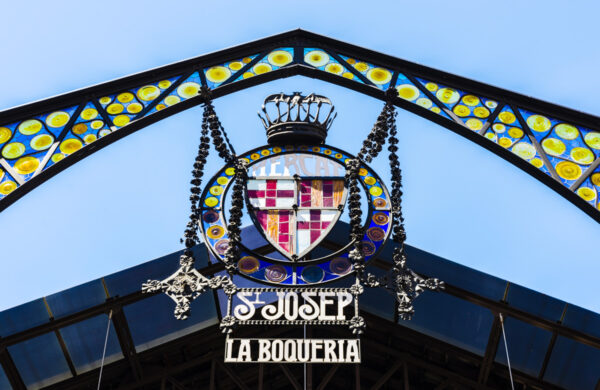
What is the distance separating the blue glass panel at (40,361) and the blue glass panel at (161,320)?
122 centimetres

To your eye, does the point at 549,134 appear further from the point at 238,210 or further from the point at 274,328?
the point at 274,328

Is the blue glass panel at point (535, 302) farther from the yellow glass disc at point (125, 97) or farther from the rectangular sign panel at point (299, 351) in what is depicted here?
the yellow glass disc at point (125, 97)

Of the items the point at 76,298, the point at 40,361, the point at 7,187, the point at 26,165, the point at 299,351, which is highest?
the point at 26,165

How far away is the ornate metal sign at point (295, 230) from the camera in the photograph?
623cm

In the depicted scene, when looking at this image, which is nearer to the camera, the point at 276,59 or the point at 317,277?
the point at 317,277

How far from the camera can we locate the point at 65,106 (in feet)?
23.9

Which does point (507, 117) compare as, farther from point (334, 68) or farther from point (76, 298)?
point (76, 298)

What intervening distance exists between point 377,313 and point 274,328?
2066 millimetres

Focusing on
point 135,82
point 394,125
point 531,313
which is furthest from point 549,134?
point 531,313

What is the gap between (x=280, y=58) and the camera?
8.09 m

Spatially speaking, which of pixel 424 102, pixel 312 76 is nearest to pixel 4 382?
pixel 312 76

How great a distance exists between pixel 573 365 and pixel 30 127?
942 centimetres

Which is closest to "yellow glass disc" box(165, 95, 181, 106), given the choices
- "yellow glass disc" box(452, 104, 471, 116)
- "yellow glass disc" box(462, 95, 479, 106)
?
"yellow glass disc" box(452, 104, 471, 116)

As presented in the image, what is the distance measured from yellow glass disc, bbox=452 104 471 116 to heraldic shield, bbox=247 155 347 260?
1.25 meters
